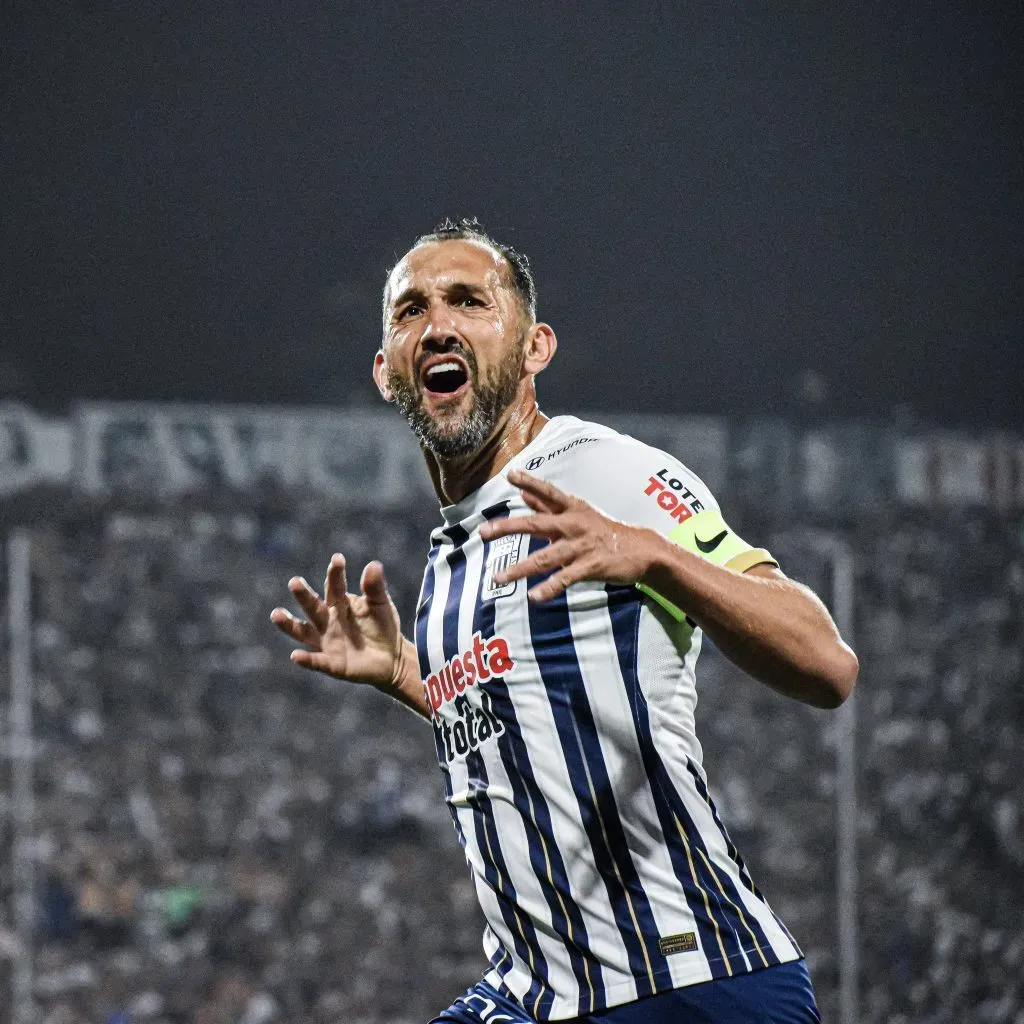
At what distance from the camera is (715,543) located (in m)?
1.67

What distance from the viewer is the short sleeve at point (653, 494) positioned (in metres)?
1.67

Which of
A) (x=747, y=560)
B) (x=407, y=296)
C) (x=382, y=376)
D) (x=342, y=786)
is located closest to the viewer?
(x=747, y=560)

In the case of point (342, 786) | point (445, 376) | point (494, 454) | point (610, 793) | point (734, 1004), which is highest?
point (445, 376)

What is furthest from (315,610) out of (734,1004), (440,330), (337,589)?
(734,1004)

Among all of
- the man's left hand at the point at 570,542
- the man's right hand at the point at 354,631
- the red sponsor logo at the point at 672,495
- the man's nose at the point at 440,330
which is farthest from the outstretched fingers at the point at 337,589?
the man's left hand at the point at 570,542

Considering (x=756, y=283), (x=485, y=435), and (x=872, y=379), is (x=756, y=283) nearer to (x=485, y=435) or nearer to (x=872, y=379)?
(x=872, y=379)

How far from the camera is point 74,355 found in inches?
231

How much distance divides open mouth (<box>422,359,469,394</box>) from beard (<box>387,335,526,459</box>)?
0.01 meters

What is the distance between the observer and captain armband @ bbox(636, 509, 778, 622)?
64.6 inches

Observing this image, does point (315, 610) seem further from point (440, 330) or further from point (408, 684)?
point (440, 330)

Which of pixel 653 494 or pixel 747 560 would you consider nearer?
pixel 747 560

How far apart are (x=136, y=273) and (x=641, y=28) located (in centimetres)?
266

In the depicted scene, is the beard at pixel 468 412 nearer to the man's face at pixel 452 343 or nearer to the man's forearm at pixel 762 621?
the man's face at pixel 452 343

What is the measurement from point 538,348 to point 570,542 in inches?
33.1
